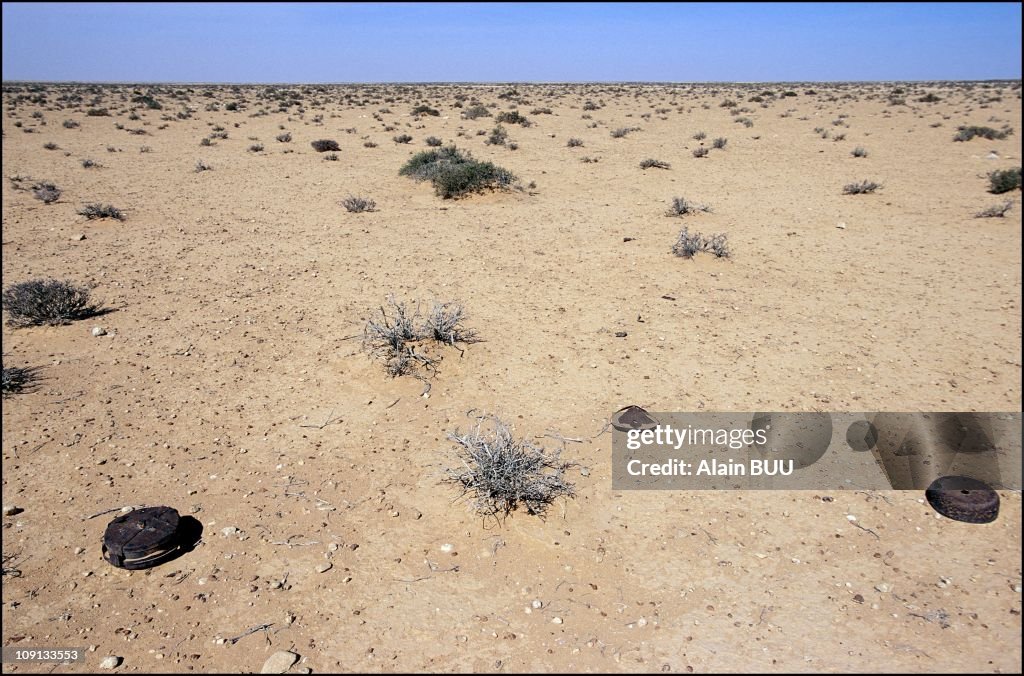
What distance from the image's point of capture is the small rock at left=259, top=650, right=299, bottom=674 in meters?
2.62

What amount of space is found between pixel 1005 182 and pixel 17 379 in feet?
50.8

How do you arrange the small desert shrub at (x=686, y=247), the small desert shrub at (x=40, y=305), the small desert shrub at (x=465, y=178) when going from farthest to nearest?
the small desert shrub at (x=465, y=178), the small desert shrub at (x=686, y=247), the small desert shrub at (x=40, y=305)

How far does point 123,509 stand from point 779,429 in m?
4.60

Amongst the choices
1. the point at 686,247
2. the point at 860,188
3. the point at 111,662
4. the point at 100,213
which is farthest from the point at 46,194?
the point at 860,188

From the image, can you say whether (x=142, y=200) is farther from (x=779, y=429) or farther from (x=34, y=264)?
(x=779, y=429)

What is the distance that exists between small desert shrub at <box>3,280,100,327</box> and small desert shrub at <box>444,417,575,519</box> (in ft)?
15.5

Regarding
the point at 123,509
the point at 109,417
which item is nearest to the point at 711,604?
the point at 123,509

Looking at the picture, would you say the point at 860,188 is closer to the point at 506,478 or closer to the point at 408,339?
the point at 408,339

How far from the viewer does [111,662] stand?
263 centimetres

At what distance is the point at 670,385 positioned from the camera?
489 cm

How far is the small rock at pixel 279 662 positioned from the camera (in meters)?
2.62

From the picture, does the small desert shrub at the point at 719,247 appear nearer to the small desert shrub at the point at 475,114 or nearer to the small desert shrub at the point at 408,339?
the small desert shrub at the point at 408,339

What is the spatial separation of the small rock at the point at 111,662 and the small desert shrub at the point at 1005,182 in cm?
1485

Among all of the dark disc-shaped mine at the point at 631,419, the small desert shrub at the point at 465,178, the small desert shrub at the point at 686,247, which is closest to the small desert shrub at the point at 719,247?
the small desert shrub at the point at 686,247
